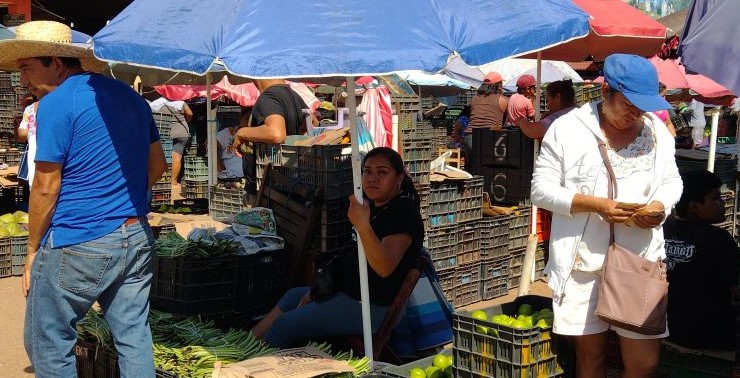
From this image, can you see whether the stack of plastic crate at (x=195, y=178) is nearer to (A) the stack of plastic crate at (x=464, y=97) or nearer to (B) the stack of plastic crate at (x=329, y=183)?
(B) the stack of plastic crate at (x=329, y=183)

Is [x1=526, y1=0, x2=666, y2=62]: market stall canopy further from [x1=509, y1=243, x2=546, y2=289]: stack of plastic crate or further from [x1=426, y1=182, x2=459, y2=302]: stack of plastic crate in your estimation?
[x1=509, y1=243, x2=546, y2=289]: stack of plastic crate

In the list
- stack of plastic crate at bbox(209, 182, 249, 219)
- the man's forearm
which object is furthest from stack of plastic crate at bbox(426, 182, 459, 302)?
the man's forearm

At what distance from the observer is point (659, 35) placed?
6867mm

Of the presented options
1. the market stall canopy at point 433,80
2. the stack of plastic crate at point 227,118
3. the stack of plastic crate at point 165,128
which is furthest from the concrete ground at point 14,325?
the market stall canopy at point 433,80

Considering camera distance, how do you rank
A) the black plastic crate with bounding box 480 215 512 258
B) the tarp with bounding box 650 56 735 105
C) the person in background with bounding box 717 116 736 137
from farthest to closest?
the person in background with bounding box 717 116 736 137 → the tarp with bounding box 650 56 735 105 → the black plastic crate with bounding box 480 215 512 258

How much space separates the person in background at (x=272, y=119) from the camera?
663 centimetres

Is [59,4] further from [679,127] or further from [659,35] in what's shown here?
[659,35]

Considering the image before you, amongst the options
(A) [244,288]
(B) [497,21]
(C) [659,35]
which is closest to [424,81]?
(C) [659,35]

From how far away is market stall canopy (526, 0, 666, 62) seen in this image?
646 cm

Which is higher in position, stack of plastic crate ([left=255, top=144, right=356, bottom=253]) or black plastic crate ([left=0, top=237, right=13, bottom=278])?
stack of plastic crate ([left=255, top=144, right=356, bottom=253])

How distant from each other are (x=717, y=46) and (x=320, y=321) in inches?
105

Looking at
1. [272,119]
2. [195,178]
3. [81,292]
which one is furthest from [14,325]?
[195,178]

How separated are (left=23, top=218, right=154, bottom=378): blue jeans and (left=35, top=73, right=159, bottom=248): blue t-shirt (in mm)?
69

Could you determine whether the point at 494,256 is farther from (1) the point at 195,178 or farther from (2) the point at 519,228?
(1) the point at 195,178
